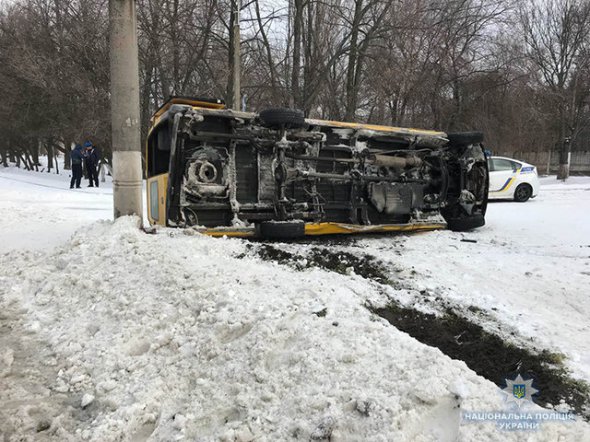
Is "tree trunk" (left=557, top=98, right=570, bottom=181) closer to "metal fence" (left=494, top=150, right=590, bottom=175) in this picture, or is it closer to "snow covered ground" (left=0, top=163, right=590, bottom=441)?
"metal fence" (left=494, top=150, right=590, bottom=175)

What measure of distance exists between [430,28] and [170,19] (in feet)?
35.7

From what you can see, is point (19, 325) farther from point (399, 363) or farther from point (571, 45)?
point (571, 45)

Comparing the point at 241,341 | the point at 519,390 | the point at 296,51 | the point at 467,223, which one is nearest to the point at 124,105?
the point at 241,341

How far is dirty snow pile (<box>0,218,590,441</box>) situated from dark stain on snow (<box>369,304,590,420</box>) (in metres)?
0.26

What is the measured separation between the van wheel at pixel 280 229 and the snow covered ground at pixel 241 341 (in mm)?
300

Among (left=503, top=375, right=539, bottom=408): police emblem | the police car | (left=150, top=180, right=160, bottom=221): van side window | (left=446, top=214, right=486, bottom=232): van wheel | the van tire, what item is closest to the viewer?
(left=503, top=375, right=539, bottom=408): police emblem

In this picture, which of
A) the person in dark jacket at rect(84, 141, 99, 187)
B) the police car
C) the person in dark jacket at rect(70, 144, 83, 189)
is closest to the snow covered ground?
the police car

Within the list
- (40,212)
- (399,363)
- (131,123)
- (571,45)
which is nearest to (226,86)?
(40,212)

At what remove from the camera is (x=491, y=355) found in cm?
259

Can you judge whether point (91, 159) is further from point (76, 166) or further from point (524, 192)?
point (524, 192)

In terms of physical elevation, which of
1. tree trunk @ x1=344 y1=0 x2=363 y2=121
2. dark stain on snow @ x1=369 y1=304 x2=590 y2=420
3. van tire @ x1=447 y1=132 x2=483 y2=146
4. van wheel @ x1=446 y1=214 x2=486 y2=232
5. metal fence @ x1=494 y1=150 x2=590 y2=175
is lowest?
dark stain on snow @ x1=369 y1=304 x2=590 y2=420

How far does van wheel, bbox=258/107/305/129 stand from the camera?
16.5 ft

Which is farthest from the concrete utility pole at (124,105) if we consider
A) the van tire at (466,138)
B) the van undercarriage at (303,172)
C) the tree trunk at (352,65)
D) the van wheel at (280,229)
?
the tree trunk at (352,65)

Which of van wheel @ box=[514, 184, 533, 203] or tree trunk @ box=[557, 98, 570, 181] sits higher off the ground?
tree trunk @ box=[557, 98, 570, 181]
